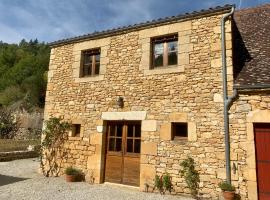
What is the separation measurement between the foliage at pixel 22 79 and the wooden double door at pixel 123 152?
18729 millimetres

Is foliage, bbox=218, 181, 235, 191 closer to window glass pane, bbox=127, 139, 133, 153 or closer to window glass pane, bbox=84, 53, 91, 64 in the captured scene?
window glass pane, bbox=127, 139, 133, 153

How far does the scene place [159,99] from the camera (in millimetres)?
7223

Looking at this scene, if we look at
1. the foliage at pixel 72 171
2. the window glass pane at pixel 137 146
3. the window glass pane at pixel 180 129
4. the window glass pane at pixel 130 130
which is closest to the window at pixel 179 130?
the window glass pane at pixel 180 129

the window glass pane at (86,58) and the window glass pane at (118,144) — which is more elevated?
the window glass pane at (86,58)

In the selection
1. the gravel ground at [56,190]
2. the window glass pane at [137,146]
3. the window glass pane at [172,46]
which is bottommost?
the gravel ground at [56,190]

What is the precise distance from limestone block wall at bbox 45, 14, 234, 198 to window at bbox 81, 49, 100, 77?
22cm

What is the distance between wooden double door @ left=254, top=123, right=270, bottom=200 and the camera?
5812 millimetres

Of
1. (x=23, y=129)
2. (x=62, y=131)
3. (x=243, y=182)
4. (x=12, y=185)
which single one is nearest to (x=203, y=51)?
(x=243, y=182)

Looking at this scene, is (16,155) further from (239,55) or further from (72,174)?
(239,55)

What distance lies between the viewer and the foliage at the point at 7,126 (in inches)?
755

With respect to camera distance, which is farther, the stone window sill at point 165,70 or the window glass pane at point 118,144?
the window glass pane at point 118,144

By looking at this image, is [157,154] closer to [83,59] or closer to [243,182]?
[243,182]

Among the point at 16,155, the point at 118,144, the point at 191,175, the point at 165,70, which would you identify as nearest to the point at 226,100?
the point at 165,70

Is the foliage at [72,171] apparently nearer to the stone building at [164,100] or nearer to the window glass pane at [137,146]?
the stone building at [164,100]
